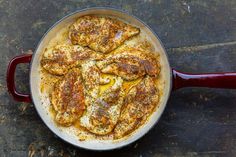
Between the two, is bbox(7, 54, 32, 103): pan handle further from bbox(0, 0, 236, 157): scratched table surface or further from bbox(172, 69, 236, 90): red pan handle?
bbox(172, 69, 236, 90): red pan handle

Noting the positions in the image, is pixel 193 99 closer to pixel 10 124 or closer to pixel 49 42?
pixel 49 42

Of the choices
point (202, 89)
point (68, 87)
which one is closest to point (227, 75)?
point (202, 89)

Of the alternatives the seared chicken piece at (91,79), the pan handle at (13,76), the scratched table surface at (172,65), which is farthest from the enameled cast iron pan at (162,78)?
the seared chicken piece at (91,79)

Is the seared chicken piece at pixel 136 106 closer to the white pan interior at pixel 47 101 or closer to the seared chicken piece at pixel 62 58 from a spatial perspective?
the white pan interior at pixel 47 101

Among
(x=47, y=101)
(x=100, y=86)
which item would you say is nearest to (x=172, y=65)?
(x=100, y=86)

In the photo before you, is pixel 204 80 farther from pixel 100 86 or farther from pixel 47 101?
pixel 47 101

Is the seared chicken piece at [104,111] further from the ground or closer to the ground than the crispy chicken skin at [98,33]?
closer to the ground

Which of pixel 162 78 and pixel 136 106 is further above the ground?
pixel 162 78
